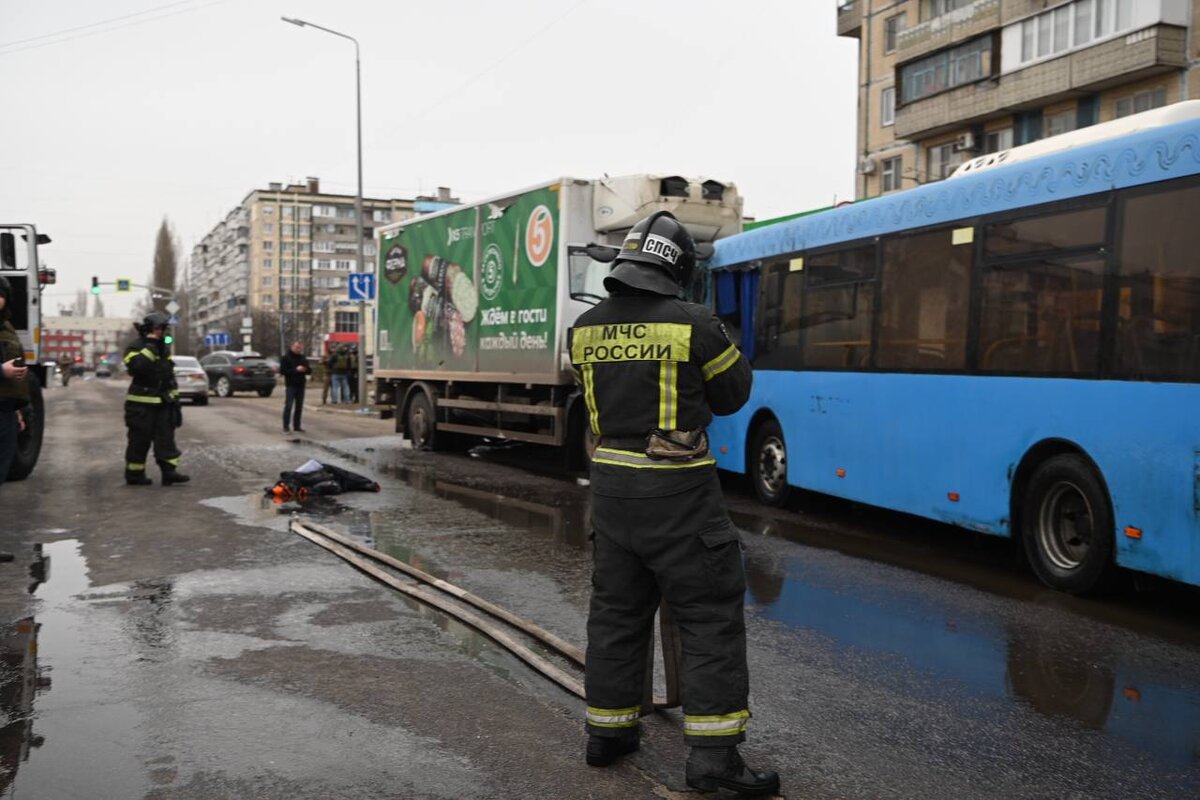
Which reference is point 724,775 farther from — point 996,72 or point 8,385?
point 996,72

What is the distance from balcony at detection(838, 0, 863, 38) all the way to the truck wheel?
129 ft

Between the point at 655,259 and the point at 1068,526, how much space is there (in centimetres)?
449

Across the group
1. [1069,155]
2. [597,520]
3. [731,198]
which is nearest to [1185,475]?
[1069,155]

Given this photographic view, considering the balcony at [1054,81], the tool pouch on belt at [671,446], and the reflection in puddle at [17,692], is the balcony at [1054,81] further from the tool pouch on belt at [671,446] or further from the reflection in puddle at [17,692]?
the reflection in puddle at [17,692]

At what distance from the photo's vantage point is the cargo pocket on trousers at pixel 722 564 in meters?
3.73

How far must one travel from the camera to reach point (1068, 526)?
23.5ft

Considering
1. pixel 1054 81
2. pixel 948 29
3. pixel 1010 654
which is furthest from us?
pixel 948 29

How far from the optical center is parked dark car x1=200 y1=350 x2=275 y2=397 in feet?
129

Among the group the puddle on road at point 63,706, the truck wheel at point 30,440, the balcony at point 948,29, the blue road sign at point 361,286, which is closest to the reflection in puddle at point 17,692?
the puddle on road at point 63,706

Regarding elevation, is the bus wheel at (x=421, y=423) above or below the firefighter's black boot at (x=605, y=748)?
above

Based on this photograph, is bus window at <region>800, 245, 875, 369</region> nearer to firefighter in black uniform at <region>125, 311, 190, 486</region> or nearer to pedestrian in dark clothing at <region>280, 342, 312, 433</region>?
firefighter in black uniform at <region>125, 311, 190, 486</region>

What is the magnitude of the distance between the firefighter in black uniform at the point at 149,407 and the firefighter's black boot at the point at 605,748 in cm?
962

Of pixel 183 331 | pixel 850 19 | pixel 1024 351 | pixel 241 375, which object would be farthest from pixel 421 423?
pixel 183 331

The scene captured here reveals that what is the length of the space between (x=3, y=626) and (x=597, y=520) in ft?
12.8
